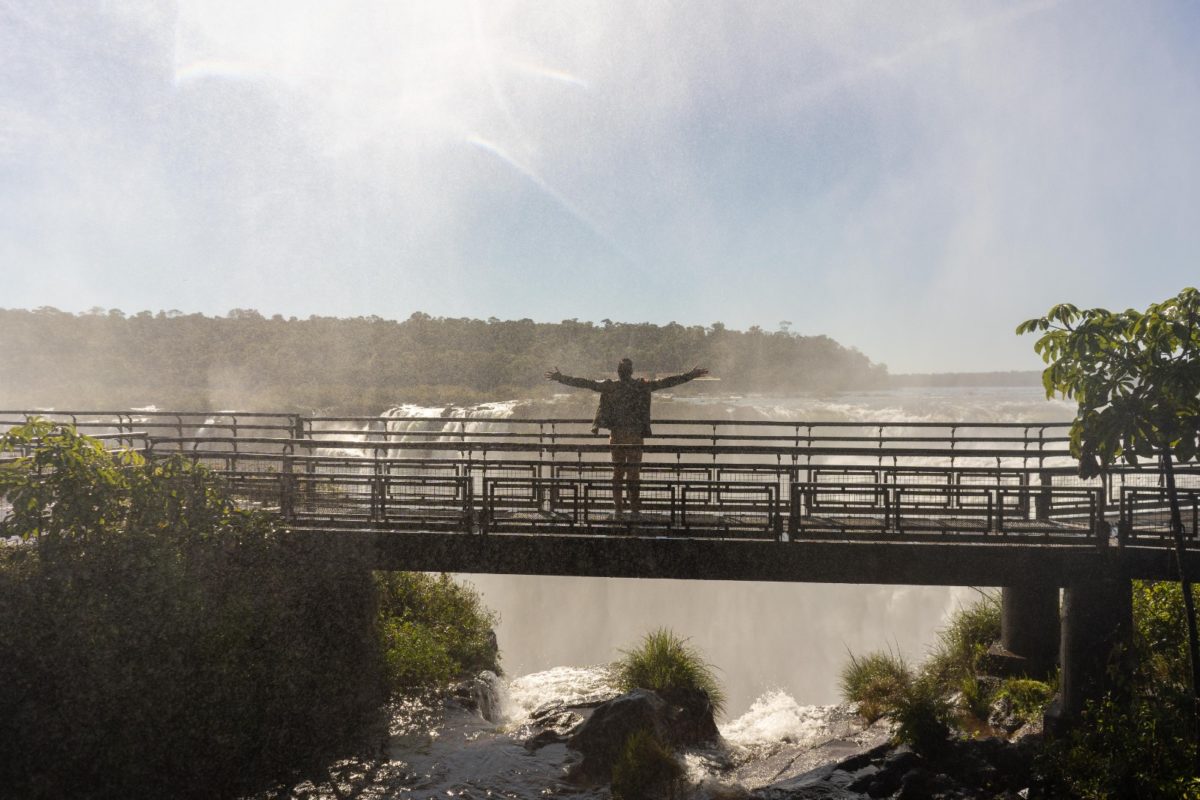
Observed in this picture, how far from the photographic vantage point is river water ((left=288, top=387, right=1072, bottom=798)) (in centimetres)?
1152

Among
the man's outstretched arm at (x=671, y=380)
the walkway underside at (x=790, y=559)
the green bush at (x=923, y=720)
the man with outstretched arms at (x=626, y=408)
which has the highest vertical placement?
the man's outstretched arm at (x=671, y=380)

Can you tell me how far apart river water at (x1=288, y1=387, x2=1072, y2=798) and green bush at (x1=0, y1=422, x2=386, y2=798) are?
6.10 ft

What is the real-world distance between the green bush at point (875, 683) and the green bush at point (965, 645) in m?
0.49

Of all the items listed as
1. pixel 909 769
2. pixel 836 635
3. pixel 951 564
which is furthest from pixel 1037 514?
pixel 836 635

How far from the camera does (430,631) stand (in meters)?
16.3

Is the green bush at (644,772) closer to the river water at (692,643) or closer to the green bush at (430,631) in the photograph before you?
the river water at (692,643)

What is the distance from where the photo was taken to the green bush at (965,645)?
13.0 m

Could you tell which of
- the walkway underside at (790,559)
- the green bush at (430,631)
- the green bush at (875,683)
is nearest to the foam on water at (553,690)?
the green bush at (430,631)

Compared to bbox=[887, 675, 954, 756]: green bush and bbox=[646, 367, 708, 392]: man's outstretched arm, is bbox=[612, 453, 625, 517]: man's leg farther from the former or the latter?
bbox=[887, 675, 954, 756]: green bush

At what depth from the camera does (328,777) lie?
10.8 metres

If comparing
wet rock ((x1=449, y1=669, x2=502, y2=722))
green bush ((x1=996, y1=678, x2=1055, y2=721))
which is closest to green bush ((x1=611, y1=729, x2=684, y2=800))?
wet rock ((x1=449, y1=669, x2=502, y2=722))

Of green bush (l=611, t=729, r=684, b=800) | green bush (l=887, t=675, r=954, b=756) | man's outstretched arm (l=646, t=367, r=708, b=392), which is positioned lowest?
green bush (l=611, t=729, r=684, b=800)

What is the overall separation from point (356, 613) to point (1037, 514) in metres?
10.3

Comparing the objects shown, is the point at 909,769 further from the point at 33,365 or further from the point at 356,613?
the point at 33,365
